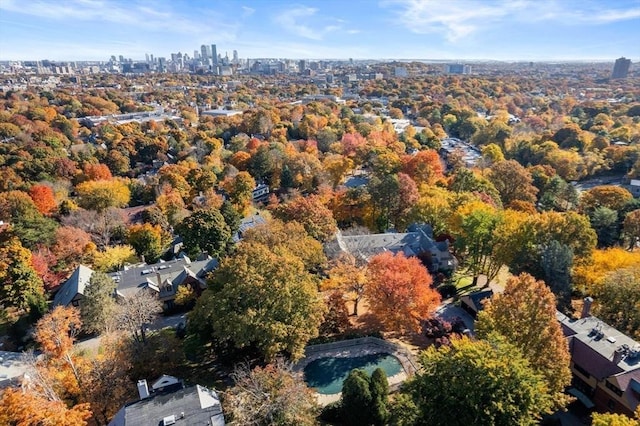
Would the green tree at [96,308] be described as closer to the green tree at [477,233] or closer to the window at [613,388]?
the green tree at [477,233]

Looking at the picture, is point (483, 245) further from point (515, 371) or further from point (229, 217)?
point (229, 217)

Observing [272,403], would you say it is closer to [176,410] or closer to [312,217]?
[176,410]

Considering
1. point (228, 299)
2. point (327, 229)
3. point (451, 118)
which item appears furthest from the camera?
point (451, 118)

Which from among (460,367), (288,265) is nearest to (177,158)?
(288,265)

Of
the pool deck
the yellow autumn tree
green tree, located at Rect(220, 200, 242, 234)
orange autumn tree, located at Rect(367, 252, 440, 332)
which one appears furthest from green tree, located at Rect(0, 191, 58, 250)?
the yellow autumn tree

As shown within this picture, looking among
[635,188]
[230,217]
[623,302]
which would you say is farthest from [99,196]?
[635,188]

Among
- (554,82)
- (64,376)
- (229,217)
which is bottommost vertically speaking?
(64,376)

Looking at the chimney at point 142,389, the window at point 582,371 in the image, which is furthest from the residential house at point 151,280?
the window at point 582,371
